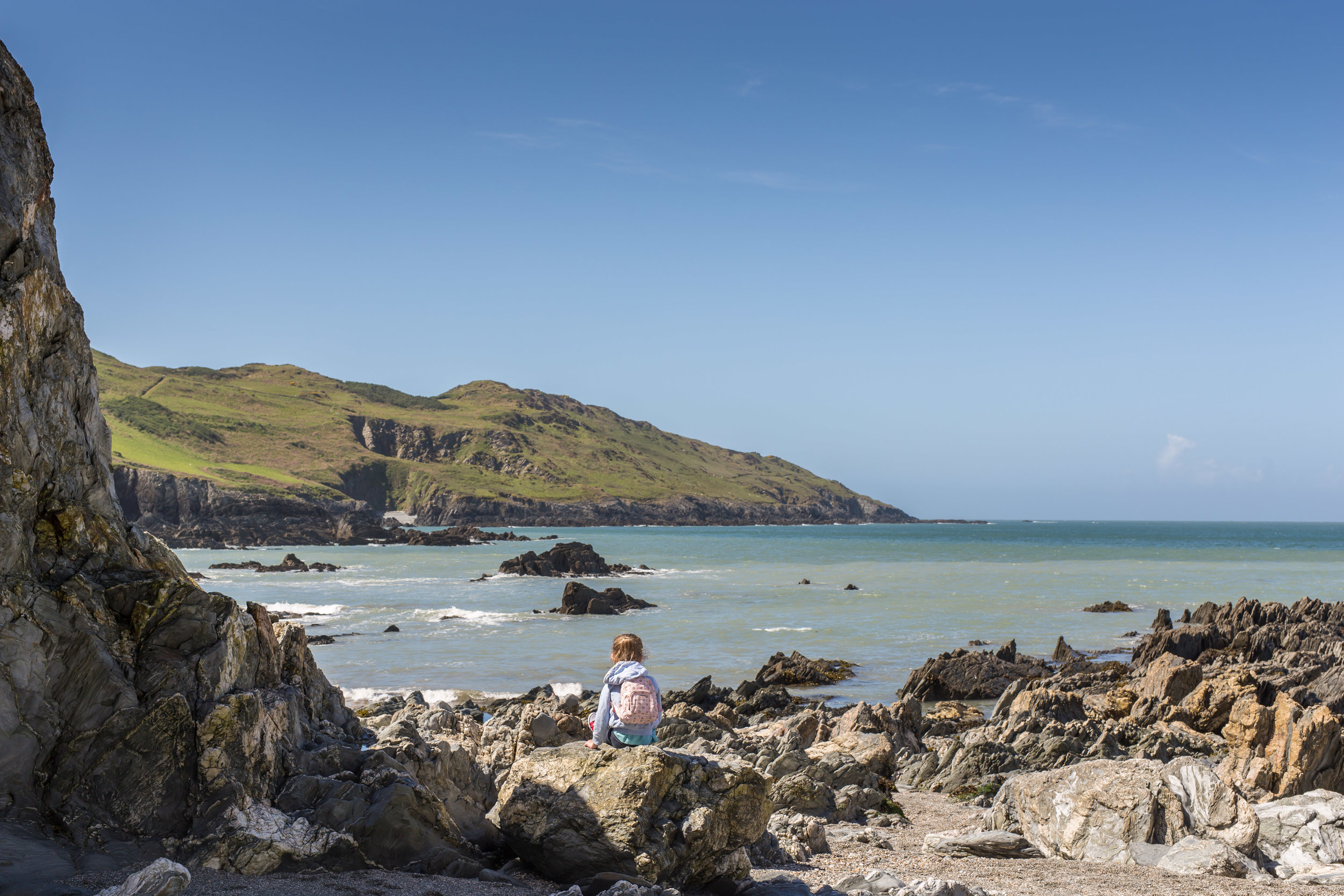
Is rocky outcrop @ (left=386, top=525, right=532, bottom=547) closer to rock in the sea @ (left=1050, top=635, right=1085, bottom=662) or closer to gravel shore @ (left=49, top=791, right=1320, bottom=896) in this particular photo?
rock in the sea @ (left=1050, top=635, right=1085, bottom=662)

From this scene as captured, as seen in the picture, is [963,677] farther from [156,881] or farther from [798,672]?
[156,881]

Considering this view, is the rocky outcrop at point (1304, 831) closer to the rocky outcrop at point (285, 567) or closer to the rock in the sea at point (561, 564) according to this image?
the rock in the sea at point (561, 564)

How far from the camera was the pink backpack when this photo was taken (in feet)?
27.5

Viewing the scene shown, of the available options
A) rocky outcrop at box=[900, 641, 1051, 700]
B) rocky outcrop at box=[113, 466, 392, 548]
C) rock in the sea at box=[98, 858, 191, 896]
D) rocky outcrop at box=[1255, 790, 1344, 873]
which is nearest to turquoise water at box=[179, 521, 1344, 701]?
rocky outcrop at box=[900, 641, 1051, 700]

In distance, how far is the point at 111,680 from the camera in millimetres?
6953

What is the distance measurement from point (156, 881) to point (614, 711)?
12.7 ft

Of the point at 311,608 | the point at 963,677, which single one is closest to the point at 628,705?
the point at 963,677

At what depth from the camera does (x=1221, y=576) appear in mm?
73312

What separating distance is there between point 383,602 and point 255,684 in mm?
47574

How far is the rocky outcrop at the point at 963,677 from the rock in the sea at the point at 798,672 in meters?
2.79

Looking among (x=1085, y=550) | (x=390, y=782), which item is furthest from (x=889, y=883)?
(x=1085, y=550)

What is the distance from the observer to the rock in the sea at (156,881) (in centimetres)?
559

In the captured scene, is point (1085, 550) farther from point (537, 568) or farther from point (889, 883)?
point (889, 883)

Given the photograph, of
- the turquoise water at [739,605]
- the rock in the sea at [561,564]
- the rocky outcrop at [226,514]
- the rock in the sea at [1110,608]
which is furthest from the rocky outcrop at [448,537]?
the rock in the sea at [1110,608]
